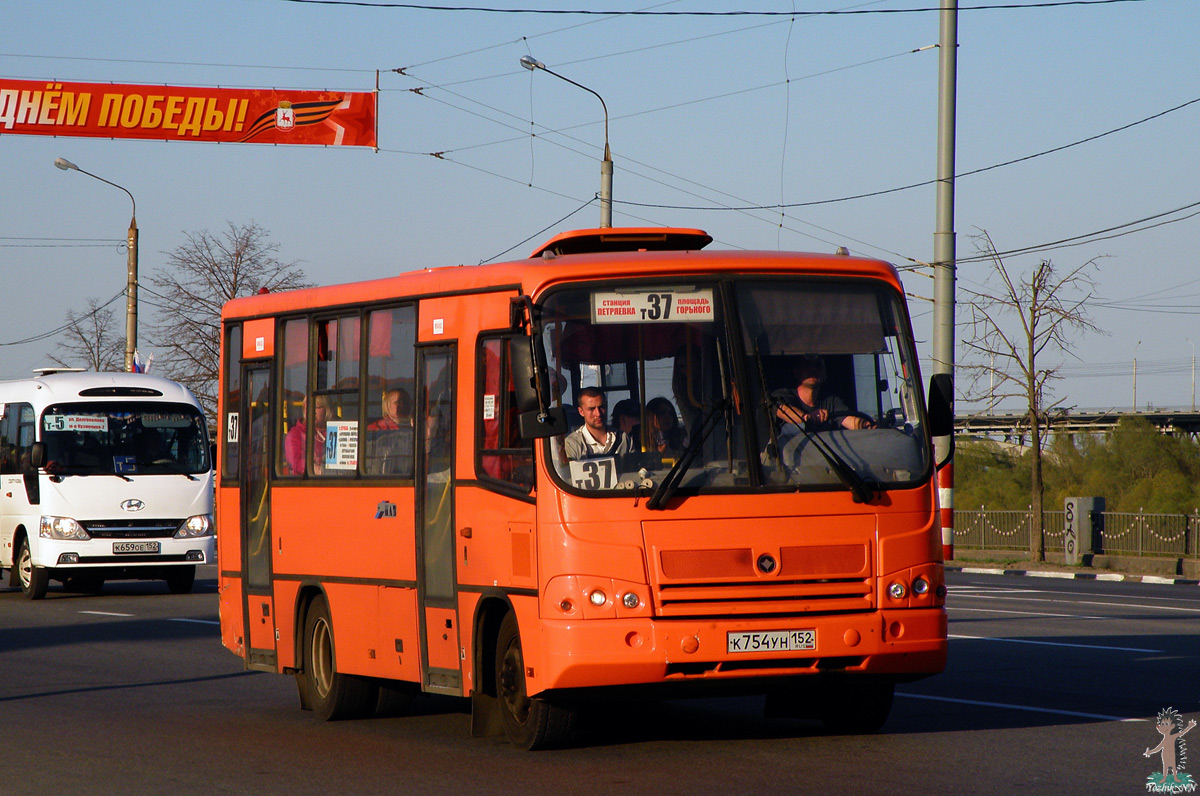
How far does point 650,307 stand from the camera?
9.48 metres

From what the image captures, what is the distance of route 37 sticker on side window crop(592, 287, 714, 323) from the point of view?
9461 mm

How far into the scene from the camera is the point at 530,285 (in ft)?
31.3

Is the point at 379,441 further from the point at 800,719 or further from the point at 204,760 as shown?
the point at 800,719

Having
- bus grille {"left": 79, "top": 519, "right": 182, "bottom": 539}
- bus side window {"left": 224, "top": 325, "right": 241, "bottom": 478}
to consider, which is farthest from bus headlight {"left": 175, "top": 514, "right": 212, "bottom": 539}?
bus side window {"left": 224, "top": 325, "right": 241, "bottom": 478}

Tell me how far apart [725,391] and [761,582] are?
107 cm

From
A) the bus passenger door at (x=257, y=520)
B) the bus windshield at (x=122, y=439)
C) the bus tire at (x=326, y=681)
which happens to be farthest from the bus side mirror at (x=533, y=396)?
the bus windshield at (x=122, y=439)

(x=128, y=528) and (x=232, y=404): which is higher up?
(x=232, y=404)

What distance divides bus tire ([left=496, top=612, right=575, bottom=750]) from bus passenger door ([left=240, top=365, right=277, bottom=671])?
10.9 feet

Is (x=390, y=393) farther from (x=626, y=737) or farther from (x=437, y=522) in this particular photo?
(x=626, y=737)

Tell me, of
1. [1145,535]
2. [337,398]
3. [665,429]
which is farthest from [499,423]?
[1145,535]

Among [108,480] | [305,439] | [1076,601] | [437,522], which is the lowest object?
[1076,601]

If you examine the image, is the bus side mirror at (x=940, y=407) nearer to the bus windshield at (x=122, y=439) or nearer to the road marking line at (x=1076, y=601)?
the road marking line at (x=1076, y=601)

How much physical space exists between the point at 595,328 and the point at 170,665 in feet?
26.1

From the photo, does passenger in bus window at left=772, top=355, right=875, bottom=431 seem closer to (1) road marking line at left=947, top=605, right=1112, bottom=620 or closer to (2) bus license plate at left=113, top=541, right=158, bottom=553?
(1) road marking line at left=947, top=605, right=1112, bottom=620
